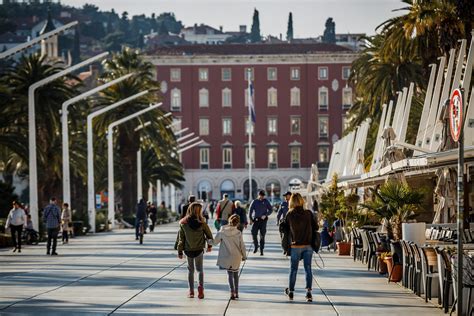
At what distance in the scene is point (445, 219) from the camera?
33219 mm

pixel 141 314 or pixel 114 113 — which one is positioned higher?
pixel 114 113

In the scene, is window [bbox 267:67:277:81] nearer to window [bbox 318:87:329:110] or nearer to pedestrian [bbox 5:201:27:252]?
window [bbox 318:87:329:110]

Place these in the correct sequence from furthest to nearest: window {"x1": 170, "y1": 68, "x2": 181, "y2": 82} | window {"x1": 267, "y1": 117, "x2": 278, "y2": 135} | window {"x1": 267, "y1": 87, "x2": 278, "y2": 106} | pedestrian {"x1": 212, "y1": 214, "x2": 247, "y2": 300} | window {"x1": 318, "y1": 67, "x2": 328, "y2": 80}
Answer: window {"x1": 267, "y1": 117, "x2": 278, "y2": 135} < window {"x1": 267, "y1": 87, "x2": 278, "y2": 106} < window {"x1": 318, "y1": 67, "x2": 328, "y2": 80} < window {"x1": 170, "y1": 68, "x2": 181, "y2": 82} < pedestrian {"x1": 212, "y1": 214, "x2": 247, "y2": 300}

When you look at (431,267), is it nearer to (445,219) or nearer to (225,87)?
(445,219)

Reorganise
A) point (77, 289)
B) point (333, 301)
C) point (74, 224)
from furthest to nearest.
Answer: point (74, 224)
point (77, 289)
point (333, 301)

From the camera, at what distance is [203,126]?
514 feet

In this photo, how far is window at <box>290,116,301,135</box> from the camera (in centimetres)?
15689

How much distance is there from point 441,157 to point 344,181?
21563 millimetres

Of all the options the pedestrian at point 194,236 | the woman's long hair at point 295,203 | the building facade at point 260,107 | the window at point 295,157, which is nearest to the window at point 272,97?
the building facade at point 260,107

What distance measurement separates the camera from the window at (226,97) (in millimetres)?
155875

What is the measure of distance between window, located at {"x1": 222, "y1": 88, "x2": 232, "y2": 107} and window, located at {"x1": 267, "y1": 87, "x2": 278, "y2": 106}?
4.63 metres

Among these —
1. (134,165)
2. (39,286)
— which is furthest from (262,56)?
(39,286)

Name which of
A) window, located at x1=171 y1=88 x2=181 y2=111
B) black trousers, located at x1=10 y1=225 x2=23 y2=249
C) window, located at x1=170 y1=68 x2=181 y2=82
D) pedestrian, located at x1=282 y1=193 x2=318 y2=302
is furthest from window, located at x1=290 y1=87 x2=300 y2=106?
pedestrian, located at x1=282 y1=193 x2=318 y2=302

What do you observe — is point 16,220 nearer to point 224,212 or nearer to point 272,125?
point 224,212
